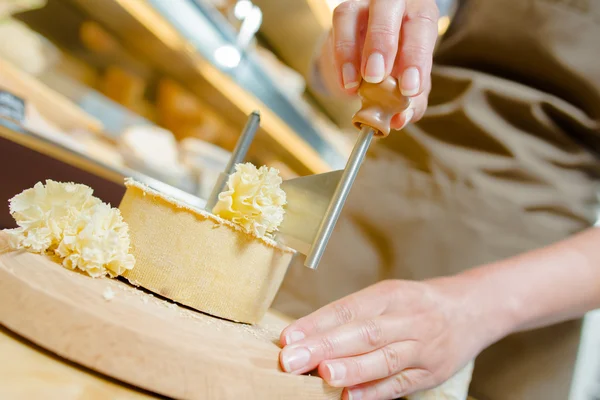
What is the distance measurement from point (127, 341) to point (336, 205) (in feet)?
0.92

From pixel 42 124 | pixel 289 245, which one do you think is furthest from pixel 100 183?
pixel 289 245

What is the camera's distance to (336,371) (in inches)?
21.5

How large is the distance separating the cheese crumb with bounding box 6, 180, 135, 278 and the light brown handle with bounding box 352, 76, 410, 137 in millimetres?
325

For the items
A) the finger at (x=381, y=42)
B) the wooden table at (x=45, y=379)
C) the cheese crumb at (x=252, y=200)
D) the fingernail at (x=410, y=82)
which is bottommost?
the wooden table at (x=45, y=379)

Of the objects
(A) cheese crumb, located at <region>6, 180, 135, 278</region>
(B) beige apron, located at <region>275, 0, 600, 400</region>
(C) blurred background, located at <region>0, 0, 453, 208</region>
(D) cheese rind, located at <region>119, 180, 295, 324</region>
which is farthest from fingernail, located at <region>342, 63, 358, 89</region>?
(C) blurred background, located at <region>0, 0, 453, 208</region>

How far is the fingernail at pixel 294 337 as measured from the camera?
1.90 ft

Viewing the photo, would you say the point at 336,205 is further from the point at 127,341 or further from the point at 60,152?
the point at 60,152

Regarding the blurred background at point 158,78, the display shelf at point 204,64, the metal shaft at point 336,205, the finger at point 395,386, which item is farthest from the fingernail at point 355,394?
the display shelf at point 204,64

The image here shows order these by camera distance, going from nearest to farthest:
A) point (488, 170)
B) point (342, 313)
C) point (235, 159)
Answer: point (342, 313) → point (235, 159) → point (488, 170)

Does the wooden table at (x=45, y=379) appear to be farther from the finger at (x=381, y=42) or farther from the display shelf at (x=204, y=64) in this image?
the display shelf at (x=204, y=64)

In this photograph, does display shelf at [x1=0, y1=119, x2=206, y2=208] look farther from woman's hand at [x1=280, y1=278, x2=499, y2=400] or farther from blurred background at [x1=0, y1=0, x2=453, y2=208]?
woman's hand at [x1=280, y1=278, x2=499, y2=400]

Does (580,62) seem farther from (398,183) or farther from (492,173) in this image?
(398,183)

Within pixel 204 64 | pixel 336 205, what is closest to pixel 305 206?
pixel 336 205

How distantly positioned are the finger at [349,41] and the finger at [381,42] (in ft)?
0.19
